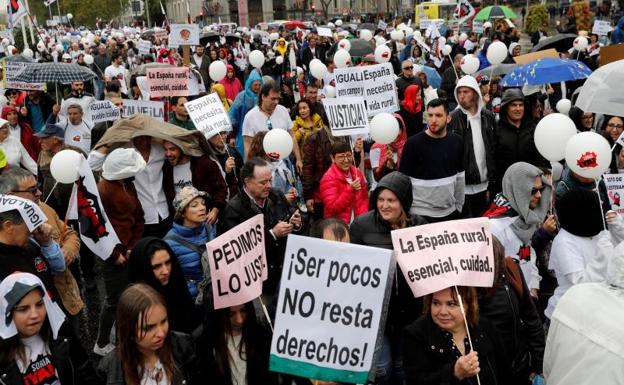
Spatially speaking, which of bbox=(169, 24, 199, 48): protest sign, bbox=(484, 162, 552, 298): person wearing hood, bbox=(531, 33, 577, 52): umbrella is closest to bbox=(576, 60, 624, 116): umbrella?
bbox=(484, 162, 552, 298): person wearing hood

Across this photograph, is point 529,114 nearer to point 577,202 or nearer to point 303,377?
point 577,202

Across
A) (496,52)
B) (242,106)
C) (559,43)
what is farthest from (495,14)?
(242,106)

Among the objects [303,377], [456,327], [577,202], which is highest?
[577,202]

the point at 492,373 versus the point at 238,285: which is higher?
the point at 238,285

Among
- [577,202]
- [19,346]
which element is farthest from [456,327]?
[19,346]

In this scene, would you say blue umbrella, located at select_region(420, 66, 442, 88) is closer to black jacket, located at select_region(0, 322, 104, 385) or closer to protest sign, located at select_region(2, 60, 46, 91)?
protest sign, located at select_region(2, 60, 46, 91)

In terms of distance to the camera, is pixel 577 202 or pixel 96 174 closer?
pixel 577 202

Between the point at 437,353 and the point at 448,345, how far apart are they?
0.06 meters

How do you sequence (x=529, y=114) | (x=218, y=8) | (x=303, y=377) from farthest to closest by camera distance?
(x=218, y=8) < (x=529, y=114) < (x=303, y=377)

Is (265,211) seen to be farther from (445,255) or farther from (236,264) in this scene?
(445,255)

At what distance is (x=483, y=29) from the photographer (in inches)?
794

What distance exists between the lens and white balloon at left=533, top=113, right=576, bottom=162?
5320 millimetres

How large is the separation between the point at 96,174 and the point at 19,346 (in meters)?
3.26

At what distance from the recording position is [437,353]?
314 centimetres
